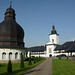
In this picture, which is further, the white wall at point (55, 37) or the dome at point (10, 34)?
the white wall at point (55, 37)

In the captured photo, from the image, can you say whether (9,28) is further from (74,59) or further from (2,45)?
(74,59)

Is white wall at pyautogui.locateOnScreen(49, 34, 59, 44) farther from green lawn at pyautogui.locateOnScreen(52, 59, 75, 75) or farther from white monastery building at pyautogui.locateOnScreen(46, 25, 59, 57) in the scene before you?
green lawn at pyautogui.locateOnScreen(52, 59, 75, 75)

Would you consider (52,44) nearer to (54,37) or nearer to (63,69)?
(54,37)

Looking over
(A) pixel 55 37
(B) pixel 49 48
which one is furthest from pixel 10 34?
(A) pixel 55 37

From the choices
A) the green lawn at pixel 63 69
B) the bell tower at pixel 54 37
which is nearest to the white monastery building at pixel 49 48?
the bell tower at pixel 54 37

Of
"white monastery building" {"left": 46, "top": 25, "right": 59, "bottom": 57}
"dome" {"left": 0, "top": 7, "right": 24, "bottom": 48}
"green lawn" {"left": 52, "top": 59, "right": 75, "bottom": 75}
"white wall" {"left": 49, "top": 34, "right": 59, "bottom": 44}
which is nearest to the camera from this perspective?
"green lawn" {"left": 52, "top": 59, "right": 75, "bottom": 75}

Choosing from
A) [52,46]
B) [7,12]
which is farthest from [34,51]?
[7,12]

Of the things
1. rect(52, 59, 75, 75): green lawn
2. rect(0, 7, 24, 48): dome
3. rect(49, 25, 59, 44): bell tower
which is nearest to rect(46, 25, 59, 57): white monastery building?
rect(49, 25, 59, 44): bell tower

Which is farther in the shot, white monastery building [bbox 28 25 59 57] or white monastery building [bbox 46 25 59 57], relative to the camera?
white monastery building [bbox 28 25 59 57]

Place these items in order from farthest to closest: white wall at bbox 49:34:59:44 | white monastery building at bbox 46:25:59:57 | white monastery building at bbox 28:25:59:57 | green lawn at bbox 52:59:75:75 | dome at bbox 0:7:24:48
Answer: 1. white wall at bbox 49:34:59:44
2. white monastery building at bbox 28:25:59:57
3. white monastery building at bbox 46:25:59:57
4. dome at bbox 0:7:24:48
5. green lawn at bbox 52:59:75:75

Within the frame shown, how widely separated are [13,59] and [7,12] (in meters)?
16.6

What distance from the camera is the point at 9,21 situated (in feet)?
135

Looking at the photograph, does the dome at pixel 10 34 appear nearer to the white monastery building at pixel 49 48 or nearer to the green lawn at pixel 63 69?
the green lawn at pixel 63 69

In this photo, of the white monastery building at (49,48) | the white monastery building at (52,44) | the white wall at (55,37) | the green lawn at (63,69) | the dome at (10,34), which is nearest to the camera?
the green lawn at (63,69)
